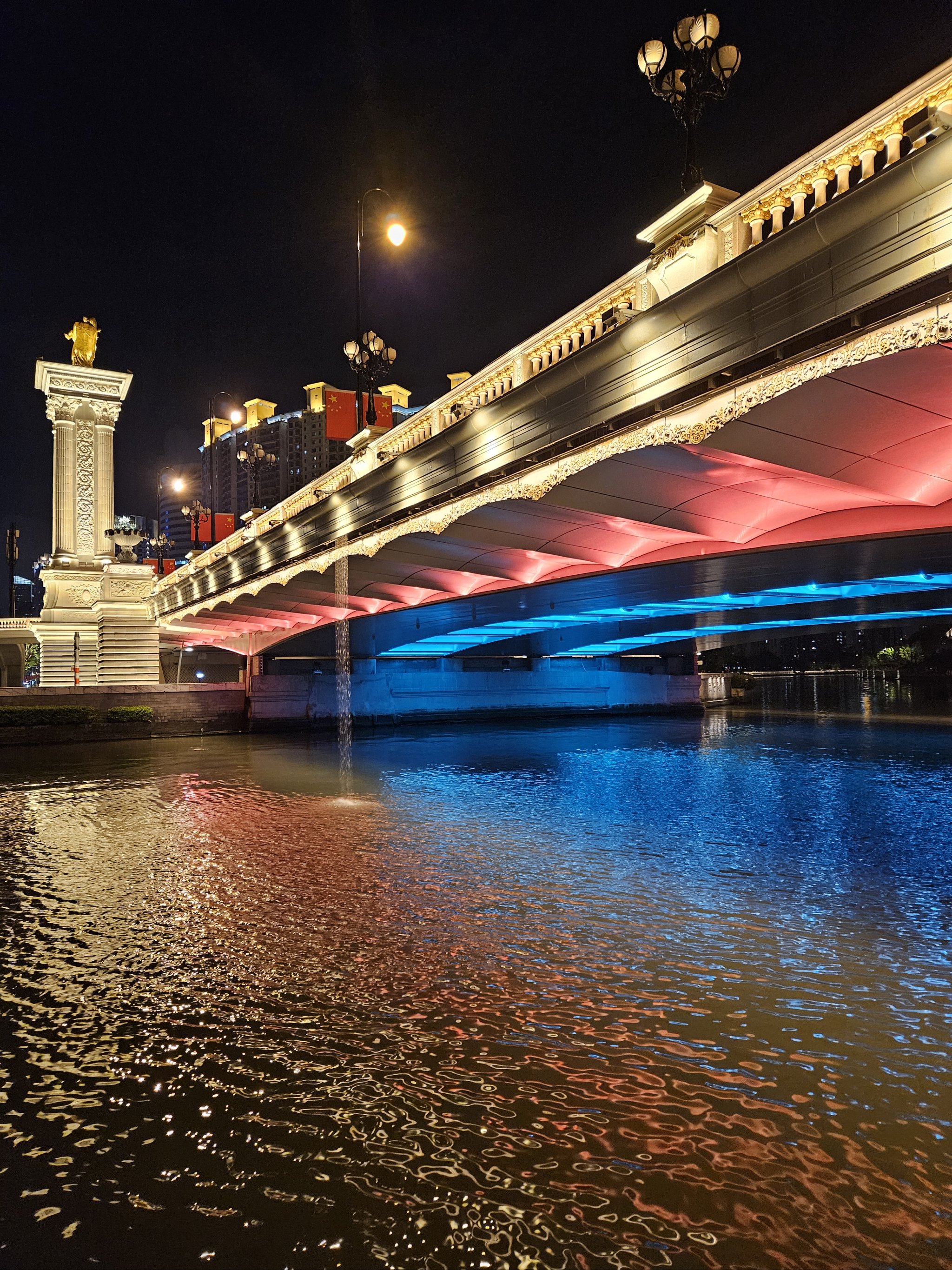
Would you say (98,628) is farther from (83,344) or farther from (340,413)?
(340,413)

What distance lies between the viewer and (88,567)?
167 feet

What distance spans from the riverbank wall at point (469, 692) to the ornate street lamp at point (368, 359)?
2306 cm

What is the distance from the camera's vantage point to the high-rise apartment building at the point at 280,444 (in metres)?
22.7

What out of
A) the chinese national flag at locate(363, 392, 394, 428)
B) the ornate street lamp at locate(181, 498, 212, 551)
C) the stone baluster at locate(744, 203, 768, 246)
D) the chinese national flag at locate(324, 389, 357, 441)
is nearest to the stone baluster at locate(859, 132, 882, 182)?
the stone baluster at locate(744, 203, 768, 246)

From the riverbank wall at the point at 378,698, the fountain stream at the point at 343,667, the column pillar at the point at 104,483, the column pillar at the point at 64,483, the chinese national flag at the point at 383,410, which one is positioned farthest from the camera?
the column pillar at the point at 104,483

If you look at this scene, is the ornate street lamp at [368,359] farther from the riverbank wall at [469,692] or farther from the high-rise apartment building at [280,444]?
the riverbank wall at [469,692]

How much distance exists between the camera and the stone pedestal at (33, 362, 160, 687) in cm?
4466

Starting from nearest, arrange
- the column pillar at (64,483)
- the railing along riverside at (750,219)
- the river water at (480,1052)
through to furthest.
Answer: the river water at (480,1052)
the railing along riverside at (750,219)
the column pillar at (64,483)

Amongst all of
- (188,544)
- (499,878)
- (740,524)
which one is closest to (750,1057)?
(499,878)

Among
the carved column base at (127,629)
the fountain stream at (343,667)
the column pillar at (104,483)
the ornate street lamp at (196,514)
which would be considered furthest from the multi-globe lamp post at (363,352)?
the column pillar at (104,483)

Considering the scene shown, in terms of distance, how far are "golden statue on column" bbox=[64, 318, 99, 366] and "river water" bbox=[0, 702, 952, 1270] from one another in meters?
52.9

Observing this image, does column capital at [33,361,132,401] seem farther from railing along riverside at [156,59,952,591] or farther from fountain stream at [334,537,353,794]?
railing along riverside at [156,59,952,591]

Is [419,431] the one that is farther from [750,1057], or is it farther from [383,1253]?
[383,1253]

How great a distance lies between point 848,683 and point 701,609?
10114cm
